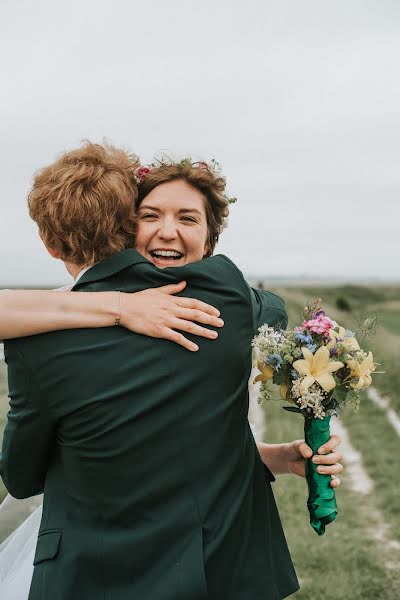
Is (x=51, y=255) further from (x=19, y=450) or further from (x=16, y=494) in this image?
(x=16, y=494)

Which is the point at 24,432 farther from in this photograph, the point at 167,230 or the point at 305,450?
the point at 305,450

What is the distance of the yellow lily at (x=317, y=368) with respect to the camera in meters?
2.51

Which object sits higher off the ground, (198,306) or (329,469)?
(198,306)

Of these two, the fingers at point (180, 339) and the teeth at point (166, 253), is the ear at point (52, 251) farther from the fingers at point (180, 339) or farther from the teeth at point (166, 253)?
the fingers at point (180, 339)

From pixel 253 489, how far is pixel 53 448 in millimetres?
749

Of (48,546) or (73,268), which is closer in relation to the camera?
(48,546)

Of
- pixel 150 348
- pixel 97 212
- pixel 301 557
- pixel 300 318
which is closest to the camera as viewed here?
pixel 150 348

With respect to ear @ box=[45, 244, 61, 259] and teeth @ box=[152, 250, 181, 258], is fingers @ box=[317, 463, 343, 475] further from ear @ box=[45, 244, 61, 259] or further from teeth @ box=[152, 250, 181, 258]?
ear @ box=[45, 244, 61, 259]

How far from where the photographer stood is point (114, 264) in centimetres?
222

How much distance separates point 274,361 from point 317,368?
160mm

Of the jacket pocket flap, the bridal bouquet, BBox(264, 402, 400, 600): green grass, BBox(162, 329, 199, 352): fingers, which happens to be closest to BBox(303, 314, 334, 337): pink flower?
the bridal bouquet

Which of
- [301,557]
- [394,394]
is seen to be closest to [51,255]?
[301,557]

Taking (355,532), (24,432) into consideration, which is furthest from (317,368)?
(355,532)

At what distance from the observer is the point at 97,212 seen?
2.28 meters
